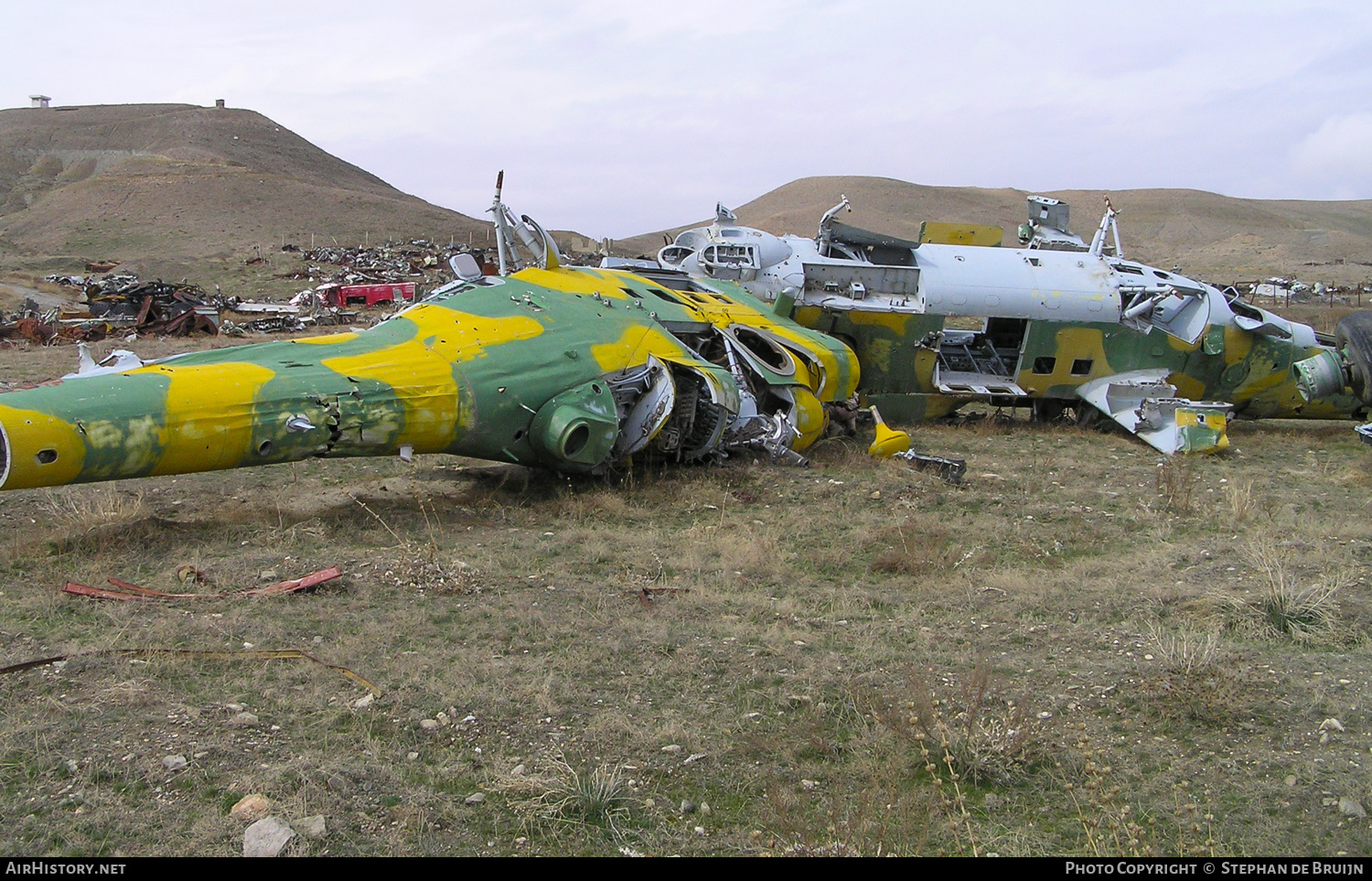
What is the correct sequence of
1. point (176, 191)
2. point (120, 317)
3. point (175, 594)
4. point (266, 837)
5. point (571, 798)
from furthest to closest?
point (176, 191) → point (120, 317) → point (175, 594) → point (571, 798) → point (266, 837)

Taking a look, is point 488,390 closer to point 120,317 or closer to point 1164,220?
point 120,317

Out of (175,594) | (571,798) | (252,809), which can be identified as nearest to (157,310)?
(175,594)

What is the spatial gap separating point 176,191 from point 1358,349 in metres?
65.0

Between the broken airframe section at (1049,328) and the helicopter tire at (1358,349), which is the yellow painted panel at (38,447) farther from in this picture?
the helicopter tire at (1358,349)

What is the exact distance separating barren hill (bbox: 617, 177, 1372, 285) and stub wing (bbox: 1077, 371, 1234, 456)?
39.4 m

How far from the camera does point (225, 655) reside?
590 cm

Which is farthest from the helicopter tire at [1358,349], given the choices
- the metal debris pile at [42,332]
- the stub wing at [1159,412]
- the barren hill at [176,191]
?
the barren hill at [176,191]

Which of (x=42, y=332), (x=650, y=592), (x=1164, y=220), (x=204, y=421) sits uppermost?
(x=1164, y=220)

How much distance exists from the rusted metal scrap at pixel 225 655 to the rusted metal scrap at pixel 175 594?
3.35 feet

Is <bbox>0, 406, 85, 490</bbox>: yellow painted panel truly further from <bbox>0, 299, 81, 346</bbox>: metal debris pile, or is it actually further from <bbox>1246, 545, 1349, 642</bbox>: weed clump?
<bbox>0, 299, 81, 346</bbox>: metal debris pile

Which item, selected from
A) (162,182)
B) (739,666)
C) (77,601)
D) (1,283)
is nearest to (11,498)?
(77,601)

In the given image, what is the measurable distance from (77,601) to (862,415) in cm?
1035

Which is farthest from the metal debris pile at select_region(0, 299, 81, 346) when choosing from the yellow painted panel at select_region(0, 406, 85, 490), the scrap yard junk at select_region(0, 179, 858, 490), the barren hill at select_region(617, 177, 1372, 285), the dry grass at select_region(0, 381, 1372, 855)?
the barren hill at select_region(617, 177, 1372, 285)

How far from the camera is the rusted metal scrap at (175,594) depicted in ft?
22.3
